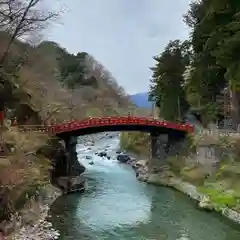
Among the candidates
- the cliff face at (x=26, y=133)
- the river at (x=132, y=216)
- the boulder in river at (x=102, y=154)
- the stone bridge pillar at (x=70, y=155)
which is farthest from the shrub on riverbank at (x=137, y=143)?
the river at (x=132, y=216)

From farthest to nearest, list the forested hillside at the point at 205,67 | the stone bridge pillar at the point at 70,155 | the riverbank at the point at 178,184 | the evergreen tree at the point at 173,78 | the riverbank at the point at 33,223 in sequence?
1. the evergreen tree at the point at 173,78
2. the stone bridge pillar at the point at 70,155
3. the forested hillside at the point at 205,67
4. the riverbank at the point at 178,184
5. the riverbank at the point at 33,223

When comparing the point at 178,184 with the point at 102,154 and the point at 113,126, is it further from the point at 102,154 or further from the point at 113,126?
the point at 102,154

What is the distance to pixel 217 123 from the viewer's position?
160 feet

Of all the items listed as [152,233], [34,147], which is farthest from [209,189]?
[34,147]

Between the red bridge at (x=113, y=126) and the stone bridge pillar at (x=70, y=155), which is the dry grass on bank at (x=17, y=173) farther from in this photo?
the stone bridge pillar at (x=70, y=155)

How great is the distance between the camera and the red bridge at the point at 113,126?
4519 centimetres

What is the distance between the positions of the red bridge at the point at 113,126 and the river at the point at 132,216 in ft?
19.2

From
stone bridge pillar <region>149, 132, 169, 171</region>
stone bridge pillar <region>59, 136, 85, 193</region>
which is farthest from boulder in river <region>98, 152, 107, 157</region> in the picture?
stone bridge pillar <region>149, 132, 169, 171</region>

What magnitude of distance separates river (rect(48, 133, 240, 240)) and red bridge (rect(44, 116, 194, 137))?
5.84 m

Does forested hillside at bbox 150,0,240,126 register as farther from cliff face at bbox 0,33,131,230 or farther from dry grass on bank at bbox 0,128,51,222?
dry grass on bank at bbox 0,128,51,222

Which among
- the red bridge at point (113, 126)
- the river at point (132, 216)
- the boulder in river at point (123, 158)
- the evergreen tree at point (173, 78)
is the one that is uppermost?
the evergreen tree at point (173, 78)

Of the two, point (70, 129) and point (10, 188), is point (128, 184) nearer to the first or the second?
point (70, 129)

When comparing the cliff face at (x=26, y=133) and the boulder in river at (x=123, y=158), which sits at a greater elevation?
the cliff face at (x=26, y=133)

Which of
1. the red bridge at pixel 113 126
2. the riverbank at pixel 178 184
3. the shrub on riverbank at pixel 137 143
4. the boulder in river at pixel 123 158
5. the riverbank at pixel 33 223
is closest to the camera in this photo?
the riverbank at pixel 33 223
